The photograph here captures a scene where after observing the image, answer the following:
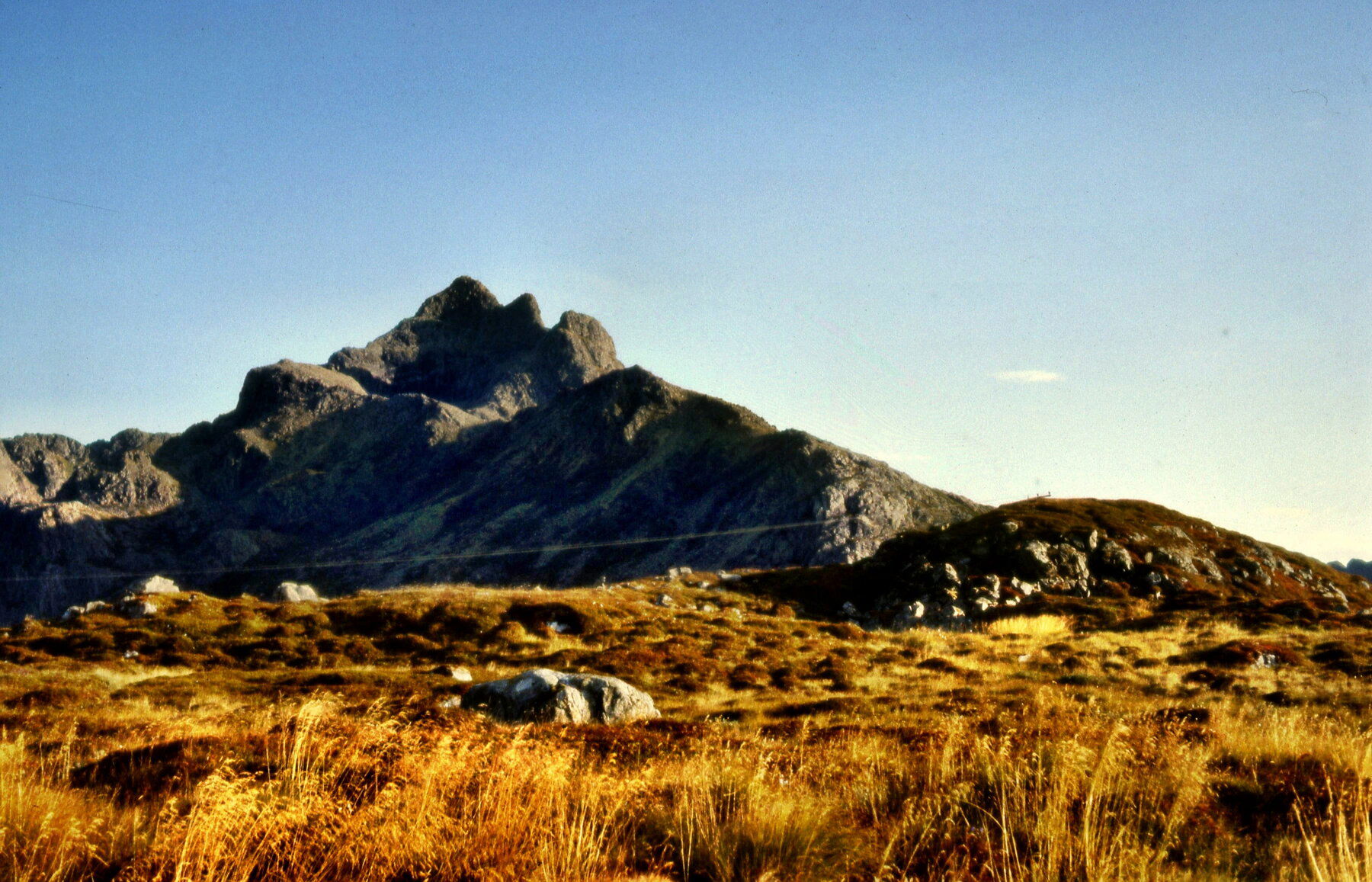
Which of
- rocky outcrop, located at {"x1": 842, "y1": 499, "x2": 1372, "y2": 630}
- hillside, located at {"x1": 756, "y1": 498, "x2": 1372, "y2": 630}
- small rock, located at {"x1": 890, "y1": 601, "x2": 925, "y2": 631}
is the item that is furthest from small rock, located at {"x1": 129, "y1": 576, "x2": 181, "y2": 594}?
small rock, located at {"x1": 890, "y1": 601, "x2": 925, "y2": 631}

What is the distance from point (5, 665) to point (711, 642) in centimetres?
2381

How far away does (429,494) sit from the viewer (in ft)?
508

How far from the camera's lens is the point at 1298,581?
167 feet

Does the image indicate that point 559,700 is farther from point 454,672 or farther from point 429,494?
point 429,494

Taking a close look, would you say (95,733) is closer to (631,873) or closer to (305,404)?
(631,873)

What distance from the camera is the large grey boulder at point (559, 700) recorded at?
52.7 ft

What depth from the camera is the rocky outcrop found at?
43031mm

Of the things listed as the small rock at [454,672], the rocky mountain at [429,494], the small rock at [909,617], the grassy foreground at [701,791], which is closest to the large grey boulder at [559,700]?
the grassy foreground at [701,791]

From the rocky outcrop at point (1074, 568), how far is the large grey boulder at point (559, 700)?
27.7 metres

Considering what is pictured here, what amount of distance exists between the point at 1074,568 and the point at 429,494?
13018cm

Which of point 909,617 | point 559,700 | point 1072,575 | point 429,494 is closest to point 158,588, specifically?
point 559,700

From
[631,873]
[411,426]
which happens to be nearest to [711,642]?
[631,873]

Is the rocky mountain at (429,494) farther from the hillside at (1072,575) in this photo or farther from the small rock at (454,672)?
the small rock at (454,672)

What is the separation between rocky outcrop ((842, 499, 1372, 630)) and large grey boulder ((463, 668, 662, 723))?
27684 millimetres
